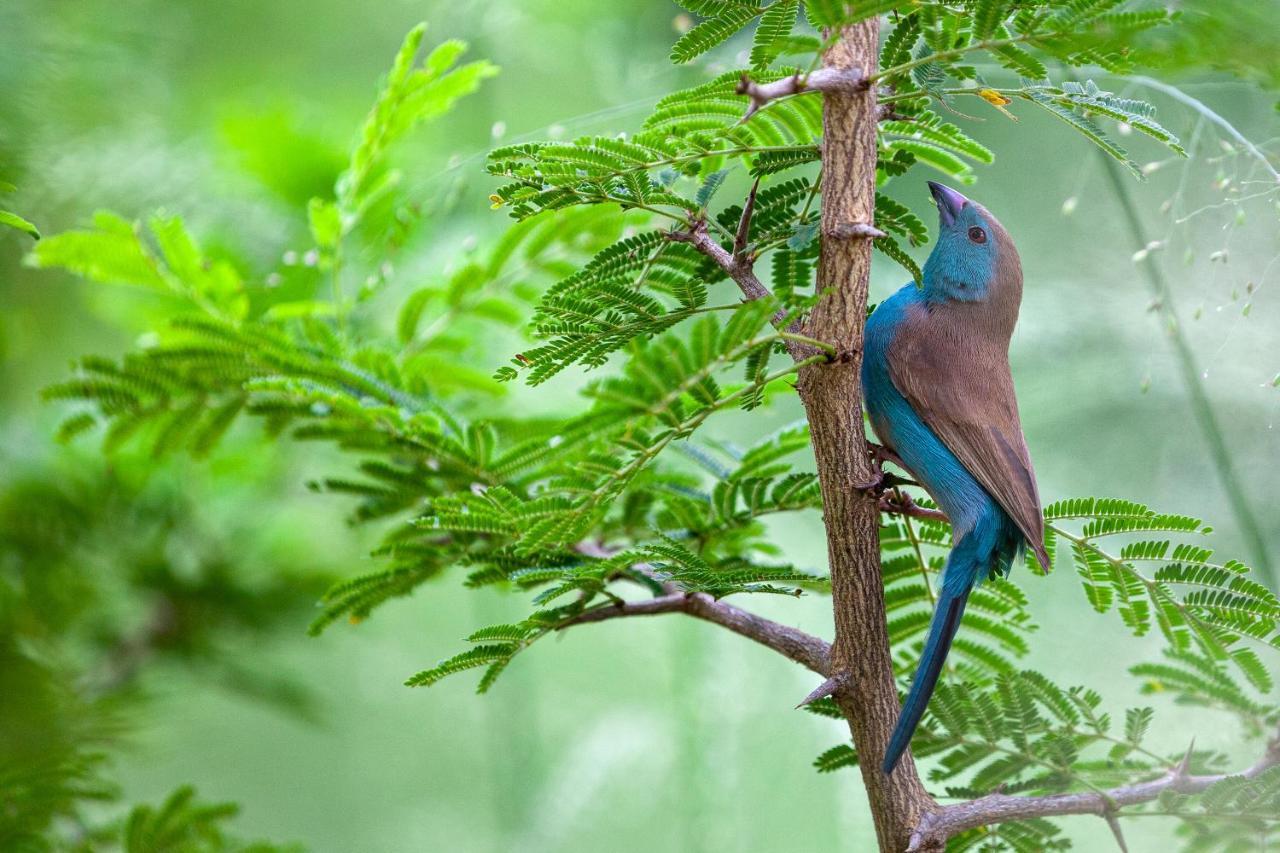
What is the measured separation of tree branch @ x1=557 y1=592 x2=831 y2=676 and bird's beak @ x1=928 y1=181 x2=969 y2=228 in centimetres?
41

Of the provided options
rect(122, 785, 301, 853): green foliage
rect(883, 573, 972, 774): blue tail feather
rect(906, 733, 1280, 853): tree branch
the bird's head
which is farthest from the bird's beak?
rect(122, 785, 301, 853): green foliage

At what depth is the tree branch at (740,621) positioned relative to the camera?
91 centimetres

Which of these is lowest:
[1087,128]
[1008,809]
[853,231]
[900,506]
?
[1008,809]

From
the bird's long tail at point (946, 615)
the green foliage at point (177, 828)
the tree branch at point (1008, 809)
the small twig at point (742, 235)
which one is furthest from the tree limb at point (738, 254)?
the green foliage at point (177, 828)

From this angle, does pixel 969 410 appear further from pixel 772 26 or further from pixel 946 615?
pixel 772 26

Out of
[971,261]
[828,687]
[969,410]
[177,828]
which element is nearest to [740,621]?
[828,687]

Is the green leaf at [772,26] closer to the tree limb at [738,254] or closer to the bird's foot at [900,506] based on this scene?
the tree limb at [738,254]

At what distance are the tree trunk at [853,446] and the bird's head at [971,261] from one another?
0.74ft

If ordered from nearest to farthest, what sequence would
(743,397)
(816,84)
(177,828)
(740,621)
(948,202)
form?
1. (816,84)
2. (743,397)
3. (740,621)
4. (948,202)
5. (177,828)

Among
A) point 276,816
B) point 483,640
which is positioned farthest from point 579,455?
point 276,816

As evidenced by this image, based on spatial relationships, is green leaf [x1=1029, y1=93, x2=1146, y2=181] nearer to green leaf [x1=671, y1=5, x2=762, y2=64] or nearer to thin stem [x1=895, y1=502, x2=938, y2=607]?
green leaf [x1=671, y1=5, x2=762, y2=64]

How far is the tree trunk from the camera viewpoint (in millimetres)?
781

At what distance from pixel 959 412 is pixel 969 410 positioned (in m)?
0.01

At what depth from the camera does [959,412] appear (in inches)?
37.1
